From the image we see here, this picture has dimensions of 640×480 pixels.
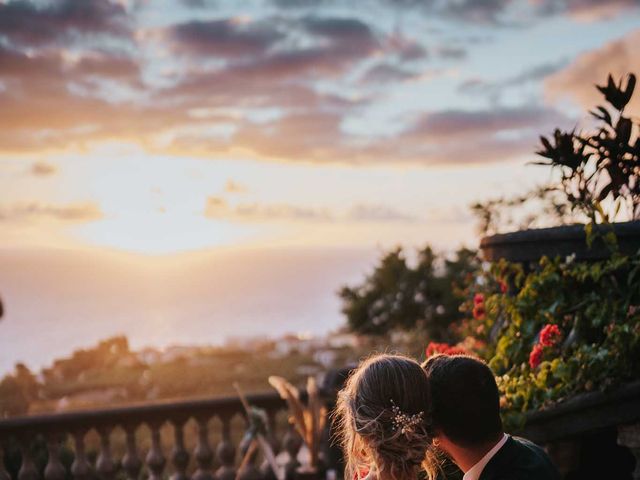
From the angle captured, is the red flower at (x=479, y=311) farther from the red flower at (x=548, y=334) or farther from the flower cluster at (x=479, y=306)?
the red flower at (x=548, y=334)

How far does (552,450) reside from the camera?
13.2 ft

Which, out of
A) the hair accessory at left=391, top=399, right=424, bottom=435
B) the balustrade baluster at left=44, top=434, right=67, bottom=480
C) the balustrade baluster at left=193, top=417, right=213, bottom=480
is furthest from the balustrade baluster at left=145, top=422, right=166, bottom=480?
the hair accessory at left=391, top=399, right=424, bottom=435

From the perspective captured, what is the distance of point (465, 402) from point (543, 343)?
1.67 m

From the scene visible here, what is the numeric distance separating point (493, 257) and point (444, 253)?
21.2 ft

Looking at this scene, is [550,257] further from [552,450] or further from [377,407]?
[377,407]

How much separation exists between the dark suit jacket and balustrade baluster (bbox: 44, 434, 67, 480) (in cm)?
471

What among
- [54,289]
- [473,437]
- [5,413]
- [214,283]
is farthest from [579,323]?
[214,283]

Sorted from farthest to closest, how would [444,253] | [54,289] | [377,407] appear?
[54,289]
[444,253]
[377,407]

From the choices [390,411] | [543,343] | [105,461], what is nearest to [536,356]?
[543,343]

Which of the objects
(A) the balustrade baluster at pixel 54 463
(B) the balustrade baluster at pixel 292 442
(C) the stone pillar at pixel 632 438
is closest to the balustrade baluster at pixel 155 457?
(A) the balustrade baluster at pixel 54 463

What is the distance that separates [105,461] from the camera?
21.1 feet

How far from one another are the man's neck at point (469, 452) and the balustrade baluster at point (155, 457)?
4406 mm

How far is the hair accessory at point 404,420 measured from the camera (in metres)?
2.51

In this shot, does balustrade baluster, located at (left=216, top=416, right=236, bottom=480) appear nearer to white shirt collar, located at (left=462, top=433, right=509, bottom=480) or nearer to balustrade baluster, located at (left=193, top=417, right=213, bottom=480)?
balustrade baluster, located at (left=193, top=417, right=213, bottom=480)
